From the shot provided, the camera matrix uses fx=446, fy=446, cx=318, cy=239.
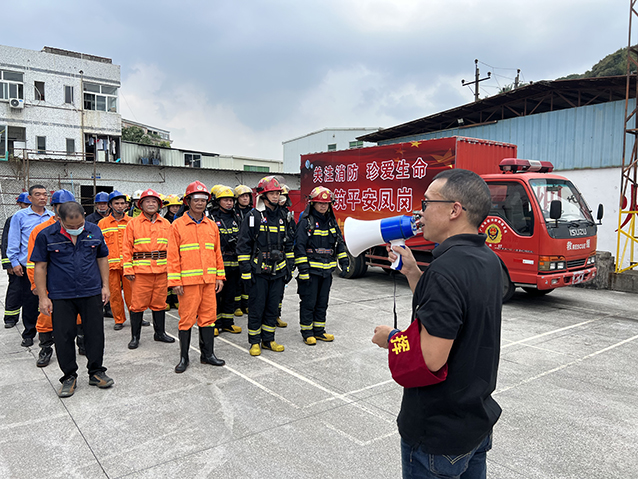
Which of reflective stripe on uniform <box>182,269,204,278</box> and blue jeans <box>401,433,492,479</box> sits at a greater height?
reflective stripe on uniform <box>182,269,204,278</box>

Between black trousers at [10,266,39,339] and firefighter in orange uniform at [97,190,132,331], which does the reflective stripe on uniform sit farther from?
black trousers at [10,266,39,339]

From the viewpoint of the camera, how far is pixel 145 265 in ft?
18.4

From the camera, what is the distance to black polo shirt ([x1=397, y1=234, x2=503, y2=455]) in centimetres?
149

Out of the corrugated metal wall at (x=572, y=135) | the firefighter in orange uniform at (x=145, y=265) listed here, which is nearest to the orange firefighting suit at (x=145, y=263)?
the firefighter in orange uniform at (x=145, y=265)

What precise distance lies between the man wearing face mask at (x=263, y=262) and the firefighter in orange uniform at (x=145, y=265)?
1110 millimetres

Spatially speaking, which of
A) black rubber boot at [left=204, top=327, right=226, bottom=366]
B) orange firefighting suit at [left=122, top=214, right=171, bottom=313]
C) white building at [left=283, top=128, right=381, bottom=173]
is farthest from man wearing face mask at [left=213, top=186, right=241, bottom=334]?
white building at [left=283, top=128, right=381, bottom=173]

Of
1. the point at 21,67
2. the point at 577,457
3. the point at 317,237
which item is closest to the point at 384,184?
the point at 317,237

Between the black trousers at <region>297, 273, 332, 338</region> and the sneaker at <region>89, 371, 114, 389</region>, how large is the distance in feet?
7.80

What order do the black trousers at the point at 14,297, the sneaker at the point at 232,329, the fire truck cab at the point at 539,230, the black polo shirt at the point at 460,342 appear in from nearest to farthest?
the black polo shirt at the point at 460,342 → the black trousers at the point at 14,297 → the sneaker at the point at 232,329 → the fire truck cab at the point at 539,230

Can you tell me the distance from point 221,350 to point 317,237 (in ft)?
6.08

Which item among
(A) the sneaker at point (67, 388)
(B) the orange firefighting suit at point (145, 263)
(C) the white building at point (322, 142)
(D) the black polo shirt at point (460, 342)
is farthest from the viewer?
(C) the white building at point (322, 142)

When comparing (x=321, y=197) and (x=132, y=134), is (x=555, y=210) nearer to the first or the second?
(x=321, y=197)

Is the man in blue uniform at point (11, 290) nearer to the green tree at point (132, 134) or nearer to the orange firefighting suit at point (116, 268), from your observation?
→ the orange firefighting suit at point (116, 268)

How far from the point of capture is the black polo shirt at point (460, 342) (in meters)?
1.49
